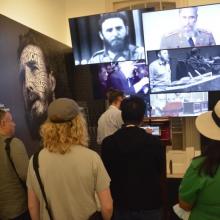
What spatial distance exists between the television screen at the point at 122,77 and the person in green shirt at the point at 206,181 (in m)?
2.85

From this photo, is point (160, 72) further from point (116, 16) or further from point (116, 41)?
point (116, 16)

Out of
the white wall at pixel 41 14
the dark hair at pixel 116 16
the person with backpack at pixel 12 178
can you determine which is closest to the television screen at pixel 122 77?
the dark hair at pixel 116 16

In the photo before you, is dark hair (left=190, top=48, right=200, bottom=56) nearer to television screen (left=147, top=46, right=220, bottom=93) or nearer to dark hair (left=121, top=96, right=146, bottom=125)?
television screen (left=147, top=46, right=220, bottom=93)

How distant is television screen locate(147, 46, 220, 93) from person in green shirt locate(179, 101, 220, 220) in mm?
2437

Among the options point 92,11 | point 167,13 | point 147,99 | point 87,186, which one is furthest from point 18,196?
point 92,11

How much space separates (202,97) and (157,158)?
2.06m

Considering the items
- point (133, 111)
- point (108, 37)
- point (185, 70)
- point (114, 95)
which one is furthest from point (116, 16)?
point (133, 111)

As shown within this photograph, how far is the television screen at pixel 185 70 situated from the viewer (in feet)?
12.8

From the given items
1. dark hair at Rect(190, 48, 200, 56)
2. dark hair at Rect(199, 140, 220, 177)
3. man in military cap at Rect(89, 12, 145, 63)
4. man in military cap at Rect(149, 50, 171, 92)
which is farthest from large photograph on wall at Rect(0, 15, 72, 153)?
dark hair at Rect(199, 140, 220, 177)

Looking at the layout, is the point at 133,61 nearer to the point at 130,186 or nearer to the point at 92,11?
the point at 92,11

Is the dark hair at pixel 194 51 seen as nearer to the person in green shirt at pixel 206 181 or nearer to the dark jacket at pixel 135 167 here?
the dark jacket at pixel 135 167

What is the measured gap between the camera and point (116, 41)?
4695 mm

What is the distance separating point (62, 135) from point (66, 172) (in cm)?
19

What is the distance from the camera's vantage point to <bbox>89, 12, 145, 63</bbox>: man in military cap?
4.61m
